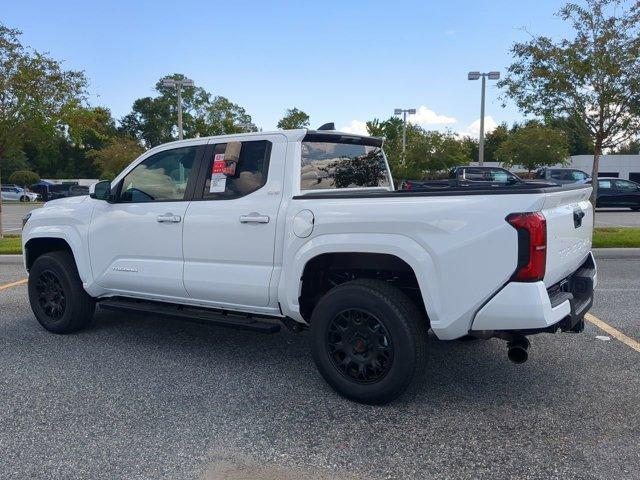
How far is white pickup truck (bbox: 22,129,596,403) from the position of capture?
3.33m

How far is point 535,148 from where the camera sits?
39.5 meters

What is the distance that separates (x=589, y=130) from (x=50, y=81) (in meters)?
11.9

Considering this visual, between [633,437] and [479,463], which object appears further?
[633,437]

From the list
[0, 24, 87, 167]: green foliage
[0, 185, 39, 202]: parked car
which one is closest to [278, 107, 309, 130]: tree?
[0, 185, 39, 202]: parked car

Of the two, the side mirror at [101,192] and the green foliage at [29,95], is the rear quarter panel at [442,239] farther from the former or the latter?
the green foliage at [29,95]

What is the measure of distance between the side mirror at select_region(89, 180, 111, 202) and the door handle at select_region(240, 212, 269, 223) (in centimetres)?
163

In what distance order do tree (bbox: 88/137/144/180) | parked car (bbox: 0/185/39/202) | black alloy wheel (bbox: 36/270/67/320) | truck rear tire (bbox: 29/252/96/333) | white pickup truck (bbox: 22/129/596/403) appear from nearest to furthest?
white pickup truck (bbox: 22/129/596/403), truck rear tire (bbox: 29/252/96/333), black alloy wheel (bbox: 36/270/67/320), parked car (bbox: 0/185/39/202), tree (bbox: 88/137/144/180)

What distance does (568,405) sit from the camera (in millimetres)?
3752

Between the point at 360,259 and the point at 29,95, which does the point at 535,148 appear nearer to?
the point at 29,95

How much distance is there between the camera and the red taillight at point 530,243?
3.20m

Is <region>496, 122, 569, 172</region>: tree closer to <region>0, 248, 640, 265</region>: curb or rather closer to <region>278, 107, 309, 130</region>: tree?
<region>278, 107, 309, 130</region>: tree

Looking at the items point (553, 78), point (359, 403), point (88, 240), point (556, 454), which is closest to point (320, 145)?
point (359, 403)

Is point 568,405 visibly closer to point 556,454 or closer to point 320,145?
point 556,454

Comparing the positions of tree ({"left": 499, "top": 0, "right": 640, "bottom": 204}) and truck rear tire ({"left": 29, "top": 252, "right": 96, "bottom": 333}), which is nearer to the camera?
truck rear tire ({"left": 29, "top": 252, "right": 96, "bottom": 333})
